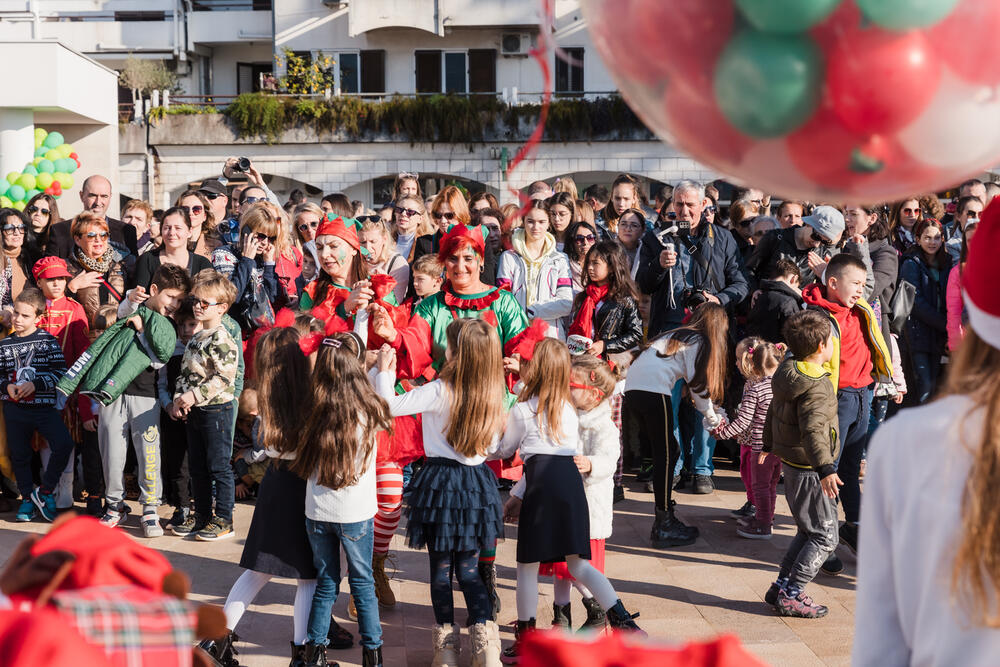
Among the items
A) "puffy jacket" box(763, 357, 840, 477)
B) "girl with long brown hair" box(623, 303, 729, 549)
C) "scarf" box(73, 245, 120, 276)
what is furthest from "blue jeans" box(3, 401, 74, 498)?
"puffy jacket" box(763, 357, 840, 477)

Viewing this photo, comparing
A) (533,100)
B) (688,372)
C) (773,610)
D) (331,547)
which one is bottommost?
(773,610)

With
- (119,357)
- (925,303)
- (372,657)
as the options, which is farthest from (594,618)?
(925,303)

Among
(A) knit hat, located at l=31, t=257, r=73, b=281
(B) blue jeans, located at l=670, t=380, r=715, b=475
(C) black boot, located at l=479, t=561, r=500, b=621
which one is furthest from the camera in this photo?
(B) blue jeans, located at l=670, t=380, r=715, b=475

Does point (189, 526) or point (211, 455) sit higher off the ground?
point (211, 455)

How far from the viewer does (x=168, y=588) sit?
142cm

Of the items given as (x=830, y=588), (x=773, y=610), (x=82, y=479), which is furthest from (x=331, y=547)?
(x=82, y=479)

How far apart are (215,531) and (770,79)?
528 cm

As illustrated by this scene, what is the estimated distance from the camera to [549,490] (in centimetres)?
442

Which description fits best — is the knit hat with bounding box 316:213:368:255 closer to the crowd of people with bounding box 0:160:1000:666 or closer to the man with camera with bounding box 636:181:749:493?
the crowd of people with bounding box 0:160:1000:666

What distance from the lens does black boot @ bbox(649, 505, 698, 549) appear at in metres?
5.94

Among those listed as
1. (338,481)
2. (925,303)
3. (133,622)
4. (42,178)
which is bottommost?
(338,481)

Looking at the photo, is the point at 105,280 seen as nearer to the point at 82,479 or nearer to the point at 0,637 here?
the point at 82,479

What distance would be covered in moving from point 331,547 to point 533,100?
22.7 metres

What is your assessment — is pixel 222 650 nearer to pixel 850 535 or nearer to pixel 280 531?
pixel 280 531
